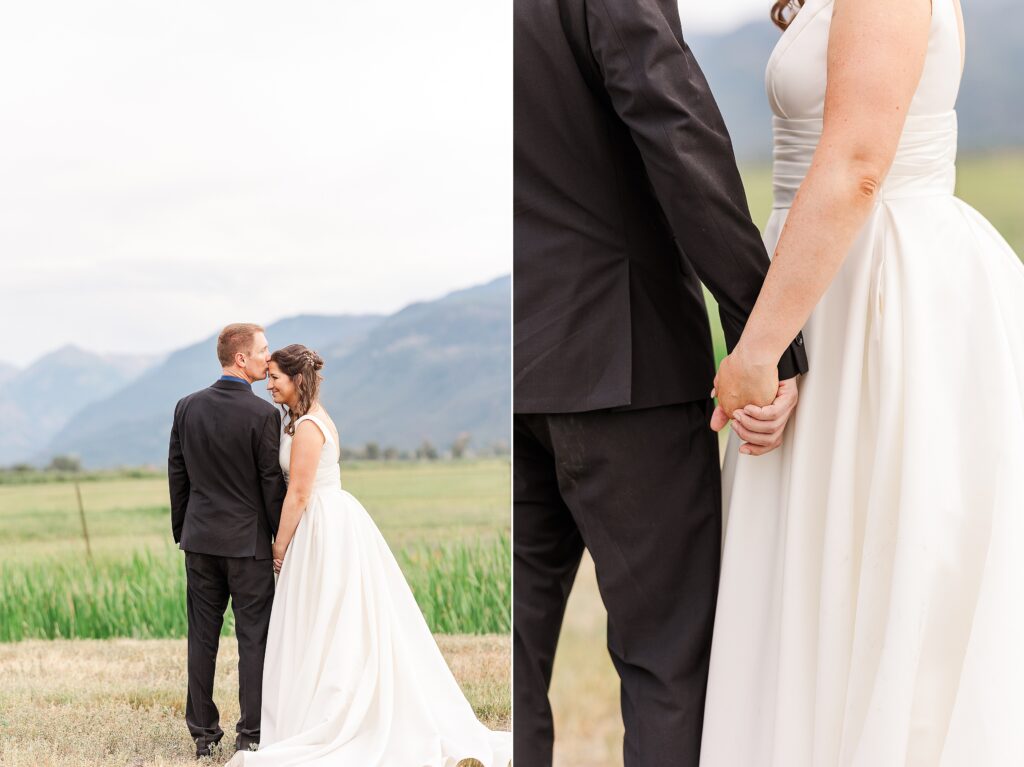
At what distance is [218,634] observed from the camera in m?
2.25

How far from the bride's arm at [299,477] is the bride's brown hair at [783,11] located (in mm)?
1296

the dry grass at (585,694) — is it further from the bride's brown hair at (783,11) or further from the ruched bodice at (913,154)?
the bride's brown hair at (783,11)

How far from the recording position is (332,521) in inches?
90.7

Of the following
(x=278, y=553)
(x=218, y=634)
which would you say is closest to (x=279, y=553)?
(x=278, y=553)

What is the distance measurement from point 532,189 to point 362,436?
1175 mm

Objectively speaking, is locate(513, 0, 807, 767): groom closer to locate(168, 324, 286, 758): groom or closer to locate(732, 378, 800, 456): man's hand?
locate(732, 378, 800, 456): man's hand

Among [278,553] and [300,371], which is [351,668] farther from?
[300,371]

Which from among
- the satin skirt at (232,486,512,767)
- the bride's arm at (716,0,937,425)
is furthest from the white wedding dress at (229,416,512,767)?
the bride's arm at (716,0,937,425)

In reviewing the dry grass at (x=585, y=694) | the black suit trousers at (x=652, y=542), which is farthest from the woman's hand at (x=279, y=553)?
the dry grass at (x=585, y=694)

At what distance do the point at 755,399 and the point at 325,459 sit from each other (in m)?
1.16

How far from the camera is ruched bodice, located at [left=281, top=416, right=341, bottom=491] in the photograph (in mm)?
2217

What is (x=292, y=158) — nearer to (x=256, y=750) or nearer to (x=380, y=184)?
(x=380, y=184)

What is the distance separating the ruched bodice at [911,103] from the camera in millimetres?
1439

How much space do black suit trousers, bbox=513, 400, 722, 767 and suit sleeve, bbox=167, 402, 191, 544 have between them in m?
0.92
